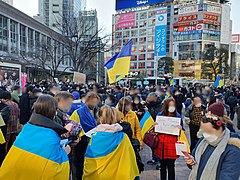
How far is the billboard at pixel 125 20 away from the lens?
87125mm

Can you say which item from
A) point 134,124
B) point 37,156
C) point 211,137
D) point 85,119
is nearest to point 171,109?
point 134,124

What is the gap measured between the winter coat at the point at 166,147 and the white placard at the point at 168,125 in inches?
4.7

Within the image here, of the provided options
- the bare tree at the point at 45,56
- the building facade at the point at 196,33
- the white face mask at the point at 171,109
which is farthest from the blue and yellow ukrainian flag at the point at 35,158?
the building facade at the point at 196,33

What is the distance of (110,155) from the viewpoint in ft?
10.2

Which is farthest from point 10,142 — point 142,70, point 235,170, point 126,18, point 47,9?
point 126,18

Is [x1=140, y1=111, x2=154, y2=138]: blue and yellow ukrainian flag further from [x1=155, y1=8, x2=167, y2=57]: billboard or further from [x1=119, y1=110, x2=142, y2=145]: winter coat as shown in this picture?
[x1=155, y1=8, x2=167, y2=57]: billboard

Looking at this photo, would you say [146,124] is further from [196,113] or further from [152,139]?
[196,113]

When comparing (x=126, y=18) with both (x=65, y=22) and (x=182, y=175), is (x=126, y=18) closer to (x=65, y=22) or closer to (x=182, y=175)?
(x=65, y=22)

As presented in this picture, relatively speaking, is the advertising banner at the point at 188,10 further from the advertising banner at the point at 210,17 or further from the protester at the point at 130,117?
the protester at the point at 130,117

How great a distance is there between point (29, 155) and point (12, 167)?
21 centimetres

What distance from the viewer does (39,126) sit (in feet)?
8.34

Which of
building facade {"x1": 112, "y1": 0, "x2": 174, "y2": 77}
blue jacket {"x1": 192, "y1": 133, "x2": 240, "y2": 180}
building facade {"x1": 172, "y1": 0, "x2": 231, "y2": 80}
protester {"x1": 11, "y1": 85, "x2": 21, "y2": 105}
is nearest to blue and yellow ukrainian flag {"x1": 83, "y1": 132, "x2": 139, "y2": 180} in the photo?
blue jacket {"x1": 192, "y1": 133, "x2": 240, "y2": 180}

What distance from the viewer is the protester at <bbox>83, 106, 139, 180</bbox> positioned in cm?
309

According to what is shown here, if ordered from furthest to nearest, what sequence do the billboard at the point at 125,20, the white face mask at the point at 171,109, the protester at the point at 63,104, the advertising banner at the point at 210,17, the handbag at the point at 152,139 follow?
the billboard at the point at 125,20 < the advertising banner at the point at 210,17 < the white face mask at the point at 171,109 < the handbag at the point at 152,139 < the protester at the point at 63,104
